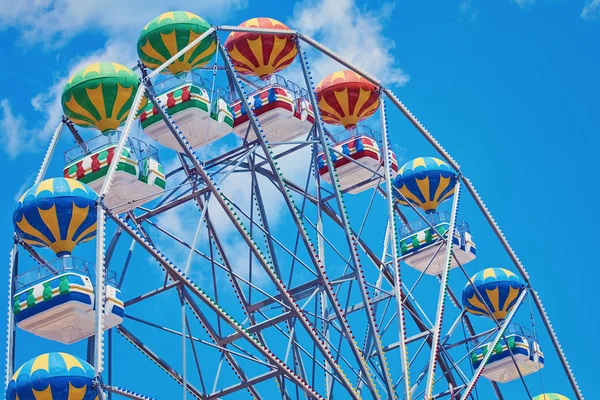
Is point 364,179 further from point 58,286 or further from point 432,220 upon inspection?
point 58,286

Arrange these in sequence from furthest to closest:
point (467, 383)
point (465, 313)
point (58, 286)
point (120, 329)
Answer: point (465, 313) < point (467, 383) < point (120, 329) < point (58, 286)

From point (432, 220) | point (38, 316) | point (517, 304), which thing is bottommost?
point (38, 316)

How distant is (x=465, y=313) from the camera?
110 feet

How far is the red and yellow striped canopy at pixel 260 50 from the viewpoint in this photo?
95.6 feet

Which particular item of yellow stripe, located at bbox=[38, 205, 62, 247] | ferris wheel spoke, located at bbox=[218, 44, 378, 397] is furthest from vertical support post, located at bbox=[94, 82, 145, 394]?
ferris wheel spoke, located at bbox=[218, 44, 378, 397]

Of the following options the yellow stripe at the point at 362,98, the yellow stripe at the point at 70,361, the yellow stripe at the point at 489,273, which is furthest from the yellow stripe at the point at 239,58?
the yellow stripe at the point at 70,361

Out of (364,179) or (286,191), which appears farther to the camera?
(364,179)

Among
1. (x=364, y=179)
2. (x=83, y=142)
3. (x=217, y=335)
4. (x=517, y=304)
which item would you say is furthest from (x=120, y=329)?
(x=517, y=304)

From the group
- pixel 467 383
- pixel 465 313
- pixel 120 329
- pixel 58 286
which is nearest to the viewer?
pixel 58 286

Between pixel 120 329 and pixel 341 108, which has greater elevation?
pixel 341 108

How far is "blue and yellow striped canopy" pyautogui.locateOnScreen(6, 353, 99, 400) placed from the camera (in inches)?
926

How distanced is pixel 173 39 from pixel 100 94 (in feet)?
9.06

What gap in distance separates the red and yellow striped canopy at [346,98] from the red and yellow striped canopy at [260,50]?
1785 millimetres

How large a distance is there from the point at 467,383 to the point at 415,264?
3.12m
